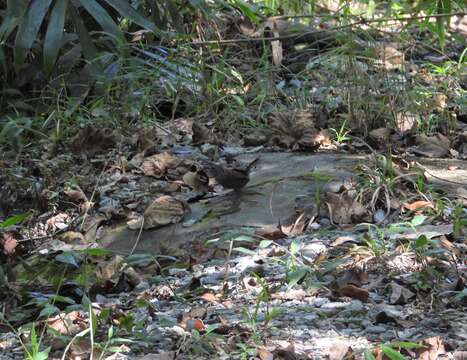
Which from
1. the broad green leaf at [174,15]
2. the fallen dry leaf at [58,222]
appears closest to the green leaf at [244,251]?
the fallen dry leaf at [58,222]

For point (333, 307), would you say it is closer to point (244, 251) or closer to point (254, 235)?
point (244, 251)

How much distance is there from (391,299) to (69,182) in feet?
5.21

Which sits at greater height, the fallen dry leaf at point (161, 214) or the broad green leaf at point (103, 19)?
the broad green leaf at point (103, 19)

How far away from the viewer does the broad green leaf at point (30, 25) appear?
11.6 feet

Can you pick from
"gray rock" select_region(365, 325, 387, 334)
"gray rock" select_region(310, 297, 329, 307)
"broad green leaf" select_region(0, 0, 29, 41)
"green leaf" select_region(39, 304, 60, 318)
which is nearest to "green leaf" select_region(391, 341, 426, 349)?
"gray rock" select_region(365, 325, 387, 334)

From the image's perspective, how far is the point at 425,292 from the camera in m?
2.00

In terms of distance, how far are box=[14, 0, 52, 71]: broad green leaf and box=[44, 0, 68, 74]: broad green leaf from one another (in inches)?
2.0

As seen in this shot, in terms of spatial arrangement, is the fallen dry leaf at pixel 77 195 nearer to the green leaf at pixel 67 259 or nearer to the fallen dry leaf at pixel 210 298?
the green leaf at pixel 67 259

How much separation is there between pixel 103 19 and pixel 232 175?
120cm

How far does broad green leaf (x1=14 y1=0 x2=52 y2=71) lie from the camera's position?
140 inches

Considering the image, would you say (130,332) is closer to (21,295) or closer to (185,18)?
(21,295)

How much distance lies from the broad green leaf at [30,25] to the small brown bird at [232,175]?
3.77ft

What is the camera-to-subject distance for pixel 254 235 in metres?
2.44

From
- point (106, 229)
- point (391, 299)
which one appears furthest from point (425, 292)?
point (106, 229)
